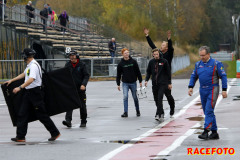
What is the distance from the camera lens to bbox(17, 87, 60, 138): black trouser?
11.9 m

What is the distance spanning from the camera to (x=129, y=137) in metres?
12.1

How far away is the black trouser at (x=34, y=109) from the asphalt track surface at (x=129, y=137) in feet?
0.89

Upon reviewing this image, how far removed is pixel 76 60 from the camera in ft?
47.4

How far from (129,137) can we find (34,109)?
5.95ft

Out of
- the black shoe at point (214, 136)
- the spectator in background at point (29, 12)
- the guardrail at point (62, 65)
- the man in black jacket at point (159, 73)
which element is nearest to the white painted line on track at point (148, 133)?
the man in black jacket at point (159, 73)

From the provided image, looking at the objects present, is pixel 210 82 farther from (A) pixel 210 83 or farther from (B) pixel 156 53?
(B) pixel 156 53

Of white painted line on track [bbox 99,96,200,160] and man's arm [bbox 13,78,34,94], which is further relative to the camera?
man's arm [bbox 13,78,34,94]

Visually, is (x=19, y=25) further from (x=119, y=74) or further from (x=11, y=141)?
(x=11, y=141)

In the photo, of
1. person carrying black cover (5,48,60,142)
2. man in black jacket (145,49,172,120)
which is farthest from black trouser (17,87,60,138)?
man in black jacket (145,49,172,120)

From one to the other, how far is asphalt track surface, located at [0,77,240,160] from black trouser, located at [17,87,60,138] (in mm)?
271

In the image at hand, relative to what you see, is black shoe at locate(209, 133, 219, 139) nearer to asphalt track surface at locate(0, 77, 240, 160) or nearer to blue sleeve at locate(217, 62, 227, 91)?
asphalt track surface at locate(0, 77, 240, 160)

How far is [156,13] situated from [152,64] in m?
53.2

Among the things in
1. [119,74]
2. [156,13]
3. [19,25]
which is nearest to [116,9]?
[156,13]

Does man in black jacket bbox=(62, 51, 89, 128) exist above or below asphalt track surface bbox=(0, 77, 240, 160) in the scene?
above
